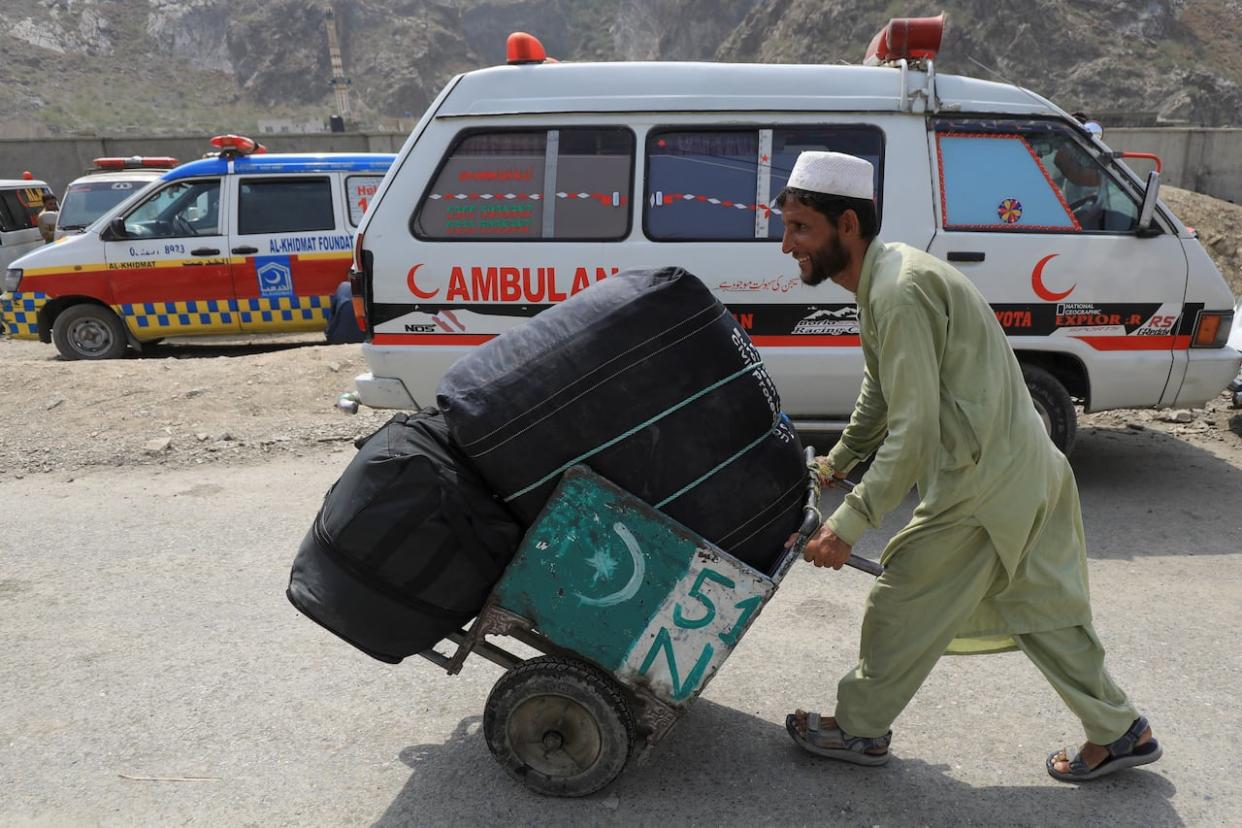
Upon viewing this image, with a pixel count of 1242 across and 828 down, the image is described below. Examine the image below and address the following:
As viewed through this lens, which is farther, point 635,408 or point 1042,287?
point 1042,287

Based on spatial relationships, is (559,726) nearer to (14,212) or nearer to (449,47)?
(14,212)

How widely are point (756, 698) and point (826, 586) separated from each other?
0.95m

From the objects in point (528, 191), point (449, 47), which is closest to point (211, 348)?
point (528, 191)

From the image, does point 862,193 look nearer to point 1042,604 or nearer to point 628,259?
point 1042,604

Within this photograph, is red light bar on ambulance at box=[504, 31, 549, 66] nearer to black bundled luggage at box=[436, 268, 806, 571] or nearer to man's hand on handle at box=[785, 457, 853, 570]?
black bundled luggage at box=[436, 268, 806, 571]

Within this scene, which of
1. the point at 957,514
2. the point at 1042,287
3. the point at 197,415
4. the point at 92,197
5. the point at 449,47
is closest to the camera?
the point at 957,514

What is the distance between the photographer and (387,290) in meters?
4.77

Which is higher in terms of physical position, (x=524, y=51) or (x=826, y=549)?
(x=524, y=51)

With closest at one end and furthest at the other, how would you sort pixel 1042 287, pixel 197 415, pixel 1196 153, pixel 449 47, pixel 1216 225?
pixel 1042 287
pixel 197 415
pixel 1216 225
pixel 1196 153
pixel 449 47

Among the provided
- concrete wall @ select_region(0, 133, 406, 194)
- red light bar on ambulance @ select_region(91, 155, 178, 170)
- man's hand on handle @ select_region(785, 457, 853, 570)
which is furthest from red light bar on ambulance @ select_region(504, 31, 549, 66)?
concrete wall @ select_region(0, 133, 406, 194)

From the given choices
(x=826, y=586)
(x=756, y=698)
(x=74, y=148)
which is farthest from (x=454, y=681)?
(x=74, y=148)

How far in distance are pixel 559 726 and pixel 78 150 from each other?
89.9 ft

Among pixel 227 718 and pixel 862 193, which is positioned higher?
pixel 862 193

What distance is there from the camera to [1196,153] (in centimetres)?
1928
